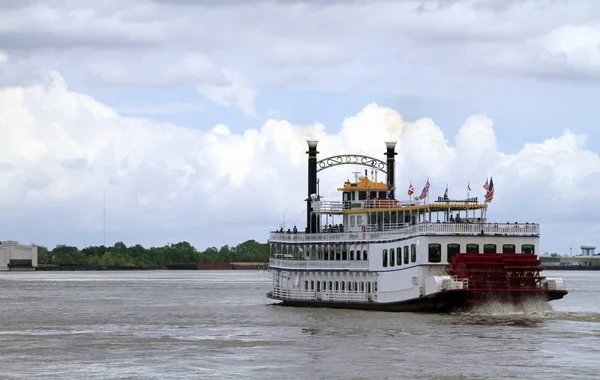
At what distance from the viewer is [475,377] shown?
37.4 metres

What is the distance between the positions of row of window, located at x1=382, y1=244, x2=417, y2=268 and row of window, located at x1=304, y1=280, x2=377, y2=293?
164 centimetres

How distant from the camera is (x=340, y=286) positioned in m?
63.9

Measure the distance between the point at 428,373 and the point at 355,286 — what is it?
80.9ft

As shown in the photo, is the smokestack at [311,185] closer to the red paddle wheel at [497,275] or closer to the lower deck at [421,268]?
the lower deck at [421,268]

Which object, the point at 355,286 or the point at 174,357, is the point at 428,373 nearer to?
the point at 174,357

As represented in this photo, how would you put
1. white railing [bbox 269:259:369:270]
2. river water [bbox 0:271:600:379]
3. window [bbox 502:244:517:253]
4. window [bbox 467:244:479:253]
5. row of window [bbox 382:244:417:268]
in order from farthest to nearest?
white railing [bbox 269:259:369:270]
window [bbox 502:244:517:253]
row of window [bbox 382:244:417:268]
window [bbox 467:244:479:253]
river water [bbox 0:271:600:379]

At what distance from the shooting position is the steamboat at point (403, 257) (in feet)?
182

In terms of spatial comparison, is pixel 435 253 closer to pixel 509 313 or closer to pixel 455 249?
pixel 455 249

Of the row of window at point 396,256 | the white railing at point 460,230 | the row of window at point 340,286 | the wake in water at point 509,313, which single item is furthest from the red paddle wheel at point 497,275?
the row of window at point 340,286

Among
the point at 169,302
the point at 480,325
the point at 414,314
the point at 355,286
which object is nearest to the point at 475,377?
the point at 480,325

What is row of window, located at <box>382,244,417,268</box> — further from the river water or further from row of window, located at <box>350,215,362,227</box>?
row of window, located at <box>350,215,362,227</box>

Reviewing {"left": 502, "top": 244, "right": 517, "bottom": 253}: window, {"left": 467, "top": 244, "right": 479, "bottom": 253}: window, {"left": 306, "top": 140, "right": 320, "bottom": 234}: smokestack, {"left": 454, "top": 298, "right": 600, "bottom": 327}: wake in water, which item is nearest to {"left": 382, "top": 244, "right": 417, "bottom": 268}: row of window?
{"left": 467, "top": 244, "right": 479, "bottom": 253}: window

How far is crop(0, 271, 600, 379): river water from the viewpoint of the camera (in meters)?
38.8

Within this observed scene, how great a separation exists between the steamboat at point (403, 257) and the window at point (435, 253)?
46 mm
